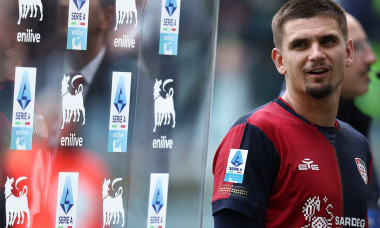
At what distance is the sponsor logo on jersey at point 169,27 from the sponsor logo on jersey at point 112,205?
854 millimetres

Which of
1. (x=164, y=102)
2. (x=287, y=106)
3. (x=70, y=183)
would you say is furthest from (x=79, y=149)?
(x=287, y=106)

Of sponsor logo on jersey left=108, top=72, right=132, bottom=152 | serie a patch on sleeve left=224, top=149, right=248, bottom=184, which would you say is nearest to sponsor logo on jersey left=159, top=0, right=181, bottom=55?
sponsor logo on jersey left=108, top=72, right=132, bottom=152

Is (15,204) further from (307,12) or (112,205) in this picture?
(307,12)

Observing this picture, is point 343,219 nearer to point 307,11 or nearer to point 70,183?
point 307,11

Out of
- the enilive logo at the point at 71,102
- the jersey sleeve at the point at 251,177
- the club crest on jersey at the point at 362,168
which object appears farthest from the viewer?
the enilive logo at the point at 71,102

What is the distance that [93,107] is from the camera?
3.74m

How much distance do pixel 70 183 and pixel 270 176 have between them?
1.98m

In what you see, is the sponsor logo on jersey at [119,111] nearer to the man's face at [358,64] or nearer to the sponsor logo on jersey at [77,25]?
the sponsor logo on jersey at [77,25]

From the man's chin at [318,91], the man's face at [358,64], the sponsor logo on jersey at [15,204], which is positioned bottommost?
the sponsor logo on jersey at [15,204]

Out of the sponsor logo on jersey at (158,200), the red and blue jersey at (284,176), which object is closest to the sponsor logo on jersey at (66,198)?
the sponsor logo on jersey at (158,200)

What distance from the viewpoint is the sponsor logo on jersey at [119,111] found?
3754mm

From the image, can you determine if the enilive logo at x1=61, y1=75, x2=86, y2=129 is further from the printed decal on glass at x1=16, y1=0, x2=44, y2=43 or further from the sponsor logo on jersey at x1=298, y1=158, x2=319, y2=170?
A: the sponsor logo on jersey at x1=298, y1=158, x2=319, y2=170

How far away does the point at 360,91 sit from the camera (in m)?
4.24

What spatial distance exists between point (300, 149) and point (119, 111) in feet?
6.13
